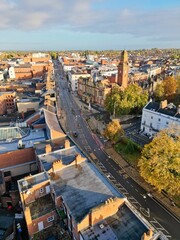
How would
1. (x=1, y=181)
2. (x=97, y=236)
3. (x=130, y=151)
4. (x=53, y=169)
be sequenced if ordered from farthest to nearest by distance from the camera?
(x=130, y=151), (x=1, y=181), (x=53, y=169), (x=97, y=236)

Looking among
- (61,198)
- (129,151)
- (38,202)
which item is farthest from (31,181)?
(129,151)

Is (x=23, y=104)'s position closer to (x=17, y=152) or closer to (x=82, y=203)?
(x=17, y=152)

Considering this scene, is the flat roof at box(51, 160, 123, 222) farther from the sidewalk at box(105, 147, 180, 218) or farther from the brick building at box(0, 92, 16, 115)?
the brick building at box(0, 92, 16, 115)

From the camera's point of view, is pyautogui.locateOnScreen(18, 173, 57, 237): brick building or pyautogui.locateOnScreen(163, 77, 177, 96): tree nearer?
pyautogui.locateOnScreen(18, 173, 57, 237): brick building

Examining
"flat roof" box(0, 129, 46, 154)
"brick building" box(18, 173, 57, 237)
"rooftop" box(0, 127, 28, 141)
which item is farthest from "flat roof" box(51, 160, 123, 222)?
"rooftop" box(0, 127, 28, 141)

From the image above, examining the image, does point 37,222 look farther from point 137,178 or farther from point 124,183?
point 137,178

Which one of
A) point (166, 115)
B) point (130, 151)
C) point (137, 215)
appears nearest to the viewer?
point (137, 215)

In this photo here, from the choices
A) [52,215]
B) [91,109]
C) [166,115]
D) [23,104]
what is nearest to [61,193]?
[52,215]

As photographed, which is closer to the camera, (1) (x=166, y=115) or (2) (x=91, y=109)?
(1) (x=166, y=115)
